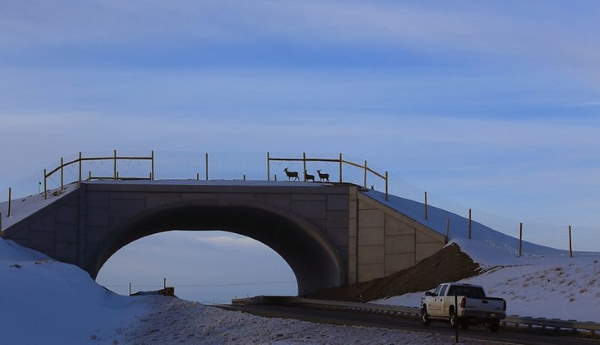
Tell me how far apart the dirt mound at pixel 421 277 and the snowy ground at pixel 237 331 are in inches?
689

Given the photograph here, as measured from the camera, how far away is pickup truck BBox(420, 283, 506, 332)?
37.0m

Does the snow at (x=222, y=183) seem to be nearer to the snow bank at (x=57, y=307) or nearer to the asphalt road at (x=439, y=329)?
the snow bank at (x=57, y=307)

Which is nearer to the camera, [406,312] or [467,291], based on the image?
[467,291]

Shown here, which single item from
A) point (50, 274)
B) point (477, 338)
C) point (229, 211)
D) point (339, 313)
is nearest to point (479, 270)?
point (339, 313)

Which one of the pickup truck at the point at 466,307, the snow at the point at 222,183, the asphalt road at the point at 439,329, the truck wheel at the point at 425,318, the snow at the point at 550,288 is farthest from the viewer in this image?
the snow at the point at 222,183

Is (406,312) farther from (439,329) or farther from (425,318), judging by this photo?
(439,329)

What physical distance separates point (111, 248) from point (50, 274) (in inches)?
862

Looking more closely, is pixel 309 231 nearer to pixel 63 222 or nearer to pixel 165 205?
pixel 165 205

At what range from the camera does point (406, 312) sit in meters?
50.1

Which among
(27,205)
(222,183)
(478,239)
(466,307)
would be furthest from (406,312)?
(27,205)

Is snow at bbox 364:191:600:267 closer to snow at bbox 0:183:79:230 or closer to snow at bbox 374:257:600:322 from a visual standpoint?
snow at bbox 374:257:600:322

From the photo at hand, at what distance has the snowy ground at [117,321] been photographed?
118ft

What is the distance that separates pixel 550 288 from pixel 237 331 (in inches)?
661

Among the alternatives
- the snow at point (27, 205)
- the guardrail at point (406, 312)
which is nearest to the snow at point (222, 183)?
the snow at point (27, 205)
